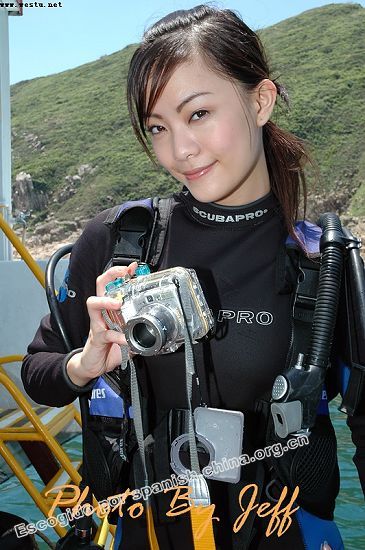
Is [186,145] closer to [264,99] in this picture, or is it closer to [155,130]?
[155,130]

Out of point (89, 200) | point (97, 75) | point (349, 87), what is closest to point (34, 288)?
point (89, 200)

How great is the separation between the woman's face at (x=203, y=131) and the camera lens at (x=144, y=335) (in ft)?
1.22

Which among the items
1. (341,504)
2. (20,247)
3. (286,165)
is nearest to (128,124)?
(341,504)

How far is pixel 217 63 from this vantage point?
4.68ft

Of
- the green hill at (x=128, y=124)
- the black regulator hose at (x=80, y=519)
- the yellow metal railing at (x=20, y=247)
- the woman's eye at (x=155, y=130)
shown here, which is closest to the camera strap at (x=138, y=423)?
the black regulator hose at (x=80, y=519)

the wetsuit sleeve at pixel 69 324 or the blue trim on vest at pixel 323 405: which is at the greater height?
the wetsuit sleeve at pixel 69 324

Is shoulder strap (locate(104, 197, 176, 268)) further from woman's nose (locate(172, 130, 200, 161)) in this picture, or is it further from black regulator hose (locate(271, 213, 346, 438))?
black regulator hose (locate(271, 213, 346, 438))

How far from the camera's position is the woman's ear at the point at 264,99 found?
152cm

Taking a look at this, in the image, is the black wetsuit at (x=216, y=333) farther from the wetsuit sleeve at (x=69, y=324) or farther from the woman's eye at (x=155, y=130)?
the woman's eye at (x=155, y=130)

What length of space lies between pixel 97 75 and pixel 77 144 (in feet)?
45.6

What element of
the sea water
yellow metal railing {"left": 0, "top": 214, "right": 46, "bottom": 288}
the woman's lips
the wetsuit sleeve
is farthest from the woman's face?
the sea water

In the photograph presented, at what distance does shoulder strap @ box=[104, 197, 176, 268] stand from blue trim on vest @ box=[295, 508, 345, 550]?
613 mm

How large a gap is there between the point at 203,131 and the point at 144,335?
450 mm

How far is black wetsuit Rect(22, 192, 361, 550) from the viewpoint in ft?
4.59
